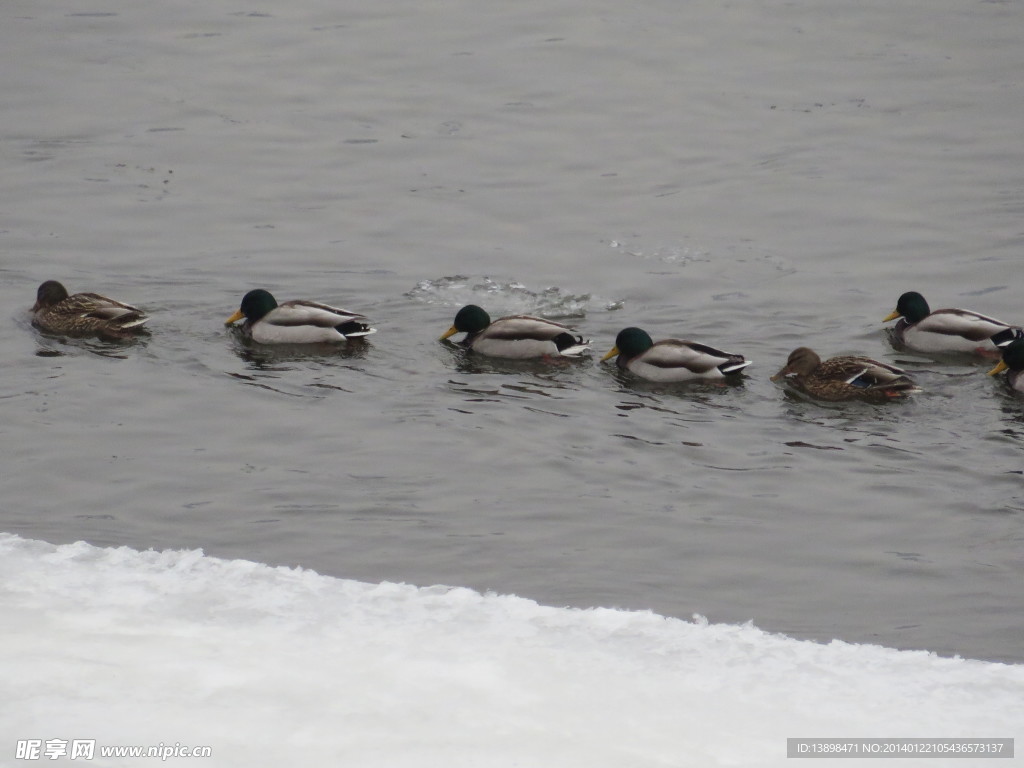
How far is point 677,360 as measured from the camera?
1182 centimetres

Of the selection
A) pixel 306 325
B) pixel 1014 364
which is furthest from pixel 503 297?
pixel 1014 364

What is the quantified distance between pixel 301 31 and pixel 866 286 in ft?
40.5

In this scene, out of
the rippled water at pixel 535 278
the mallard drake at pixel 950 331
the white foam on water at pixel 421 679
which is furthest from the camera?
the mallard drake at pixel 950 331

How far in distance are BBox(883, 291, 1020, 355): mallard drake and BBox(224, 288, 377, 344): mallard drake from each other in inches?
190

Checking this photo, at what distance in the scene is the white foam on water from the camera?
229 inches

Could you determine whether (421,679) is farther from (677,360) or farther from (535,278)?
(535,278)

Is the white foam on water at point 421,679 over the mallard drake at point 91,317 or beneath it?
beneath

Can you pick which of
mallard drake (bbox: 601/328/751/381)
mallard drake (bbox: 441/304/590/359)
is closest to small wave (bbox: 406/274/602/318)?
mallard drake (bbox: 441/304/590/359)

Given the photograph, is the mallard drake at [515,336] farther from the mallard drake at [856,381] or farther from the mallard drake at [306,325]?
the mallard drake at [856,381]

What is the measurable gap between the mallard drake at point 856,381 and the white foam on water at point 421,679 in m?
4.74

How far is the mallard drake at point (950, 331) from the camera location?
1226 cm

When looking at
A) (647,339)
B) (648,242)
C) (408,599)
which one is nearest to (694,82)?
(648,242)

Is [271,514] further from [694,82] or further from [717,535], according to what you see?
[694,82]

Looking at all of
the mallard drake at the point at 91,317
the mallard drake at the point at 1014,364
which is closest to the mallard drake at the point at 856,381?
the mallard drake at the point at 1014,364
